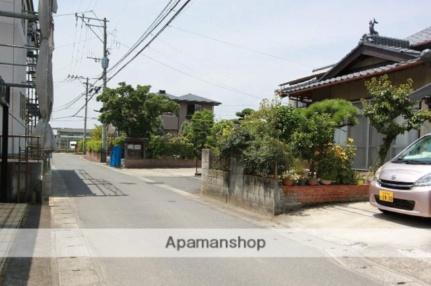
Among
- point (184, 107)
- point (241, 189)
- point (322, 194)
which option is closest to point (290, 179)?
point (322, 194)

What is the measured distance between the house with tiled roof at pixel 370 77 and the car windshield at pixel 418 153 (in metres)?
1.93

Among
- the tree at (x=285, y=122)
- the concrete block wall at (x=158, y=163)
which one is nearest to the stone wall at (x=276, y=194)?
the tree at (x=285, y=122)

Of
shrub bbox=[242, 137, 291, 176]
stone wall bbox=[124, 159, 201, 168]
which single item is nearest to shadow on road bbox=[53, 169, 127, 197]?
→ shrub bbox=[242, 137, 291, 176]

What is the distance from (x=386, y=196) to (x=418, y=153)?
4.52ft

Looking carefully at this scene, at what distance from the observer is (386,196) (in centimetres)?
888

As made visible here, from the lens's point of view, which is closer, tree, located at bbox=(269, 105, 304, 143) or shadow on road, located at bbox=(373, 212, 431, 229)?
shadow on road, located at bbox=(373, 212, 431, 229)

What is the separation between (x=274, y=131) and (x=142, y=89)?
24.0m

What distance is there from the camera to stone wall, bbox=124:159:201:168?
111 feet

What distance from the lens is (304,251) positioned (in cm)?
749

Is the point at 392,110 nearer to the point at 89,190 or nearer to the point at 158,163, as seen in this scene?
the point at 89,190

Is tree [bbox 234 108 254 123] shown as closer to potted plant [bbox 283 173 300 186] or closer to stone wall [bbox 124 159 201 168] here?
potted plant [bbox 283 173 300 186]

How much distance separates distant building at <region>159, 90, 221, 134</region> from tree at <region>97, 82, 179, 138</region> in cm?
1617

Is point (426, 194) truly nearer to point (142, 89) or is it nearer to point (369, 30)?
point (369, 30)

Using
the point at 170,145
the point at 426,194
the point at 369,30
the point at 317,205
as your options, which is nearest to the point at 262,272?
the point at 426,194
